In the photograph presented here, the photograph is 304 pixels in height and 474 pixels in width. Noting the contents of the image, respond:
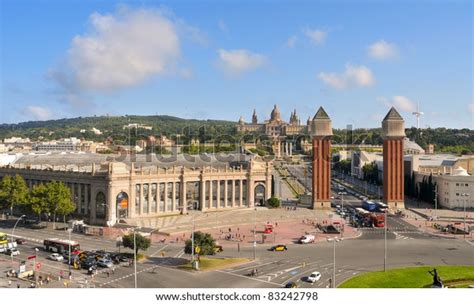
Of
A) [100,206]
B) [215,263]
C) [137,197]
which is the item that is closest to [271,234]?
[215,263]

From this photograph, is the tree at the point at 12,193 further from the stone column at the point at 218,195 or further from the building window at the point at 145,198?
the stone column at the point at 218,195

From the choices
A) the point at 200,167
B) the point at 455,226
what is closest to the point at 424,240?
the point at 455,226

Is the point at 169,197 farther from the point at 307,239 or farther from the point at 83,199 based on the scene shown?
the point at 307,239

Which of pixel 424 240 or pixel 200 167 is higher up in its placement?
pixel 200 167

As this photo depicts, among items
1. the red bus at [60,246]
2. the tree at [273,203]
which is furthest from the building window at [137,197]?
the tree at [273,203]

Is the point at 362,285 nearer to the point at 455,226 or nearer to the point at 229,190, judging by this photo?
the point at 455,226
